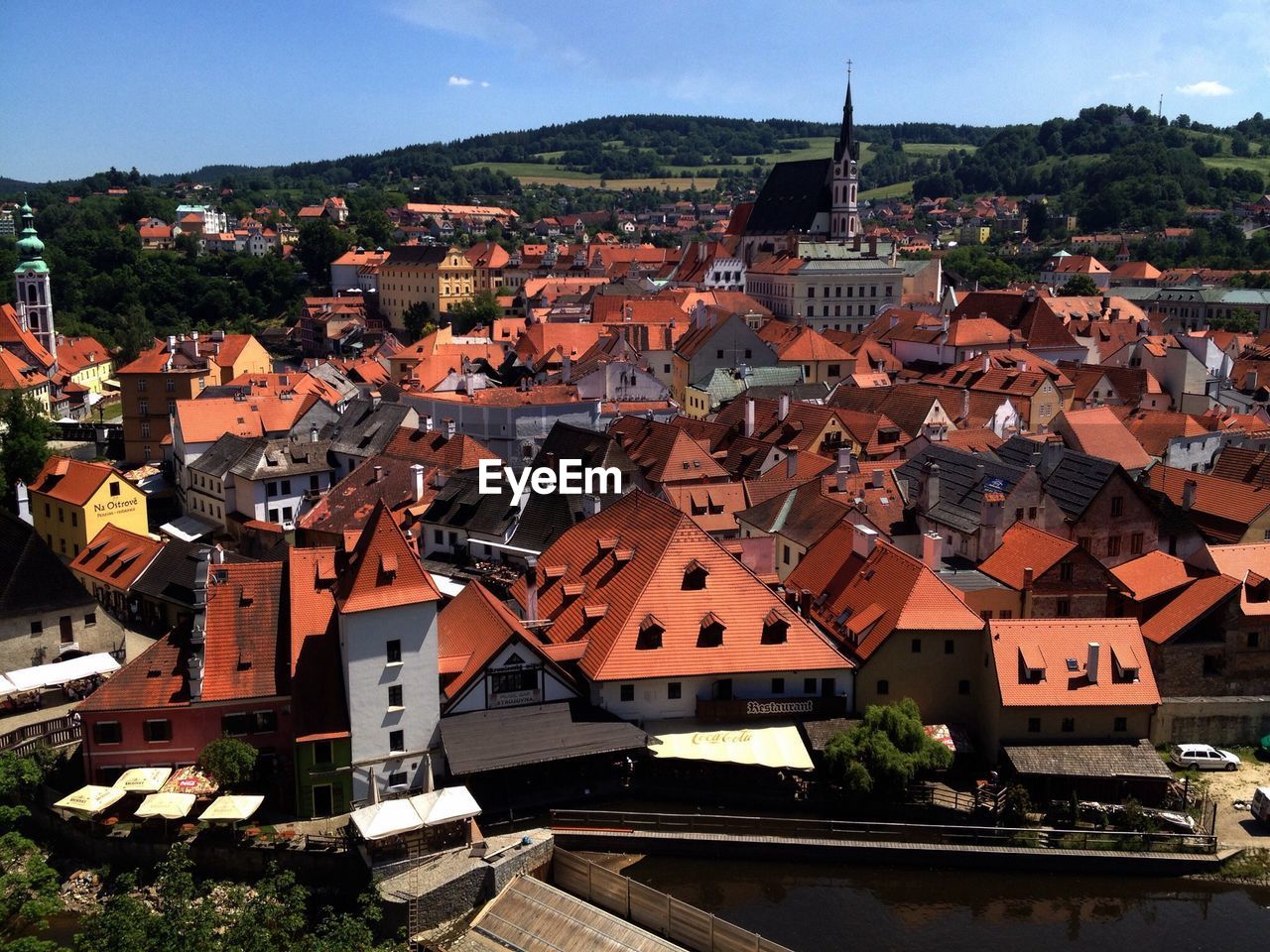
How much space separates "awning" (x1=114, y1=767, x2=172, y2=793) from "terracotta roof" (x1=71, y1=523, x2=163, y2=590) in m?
17.5

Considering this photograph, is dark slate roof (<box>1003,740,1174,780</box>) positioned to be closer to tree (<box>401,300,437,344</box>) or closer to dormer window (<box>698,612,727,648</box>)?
dormer window (<box>698,612,727,648</box>)

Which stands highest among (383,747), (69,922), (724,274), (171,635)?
(724,274)

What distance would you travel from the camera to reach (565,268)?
162500 millimetres

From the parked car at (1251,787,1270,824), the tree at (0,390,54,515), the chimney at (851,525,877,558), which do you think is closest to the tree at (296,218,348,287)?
the tree at (0,390,54,515)

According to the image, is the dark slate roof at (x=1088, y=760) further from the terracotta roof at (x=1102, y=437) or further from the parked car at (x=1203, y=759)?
the terracotta roof at (x=1102, y=437)

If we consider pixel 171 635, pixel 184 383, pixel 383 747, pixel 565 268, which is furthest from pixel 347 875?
pixel 565 268

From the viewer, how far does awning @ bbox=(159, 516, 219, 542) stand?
199 ft

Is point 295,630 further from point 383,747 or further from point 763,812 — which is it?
point 763,812

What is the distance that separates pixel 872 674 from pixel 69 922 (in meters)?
23.1

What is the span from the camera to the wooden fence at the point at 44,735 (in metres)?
36.3

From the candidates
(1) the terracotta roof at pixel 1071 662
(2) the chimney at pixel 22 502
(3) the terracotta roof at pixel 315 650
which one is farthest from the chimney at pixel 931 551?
(2) the chimney at pixel 22 502

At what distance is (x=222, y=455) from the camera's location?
61656 mm

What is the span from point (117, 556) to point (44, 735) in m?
15.5

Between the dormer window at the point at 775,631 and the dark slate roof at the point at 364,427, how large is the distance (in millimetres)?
31163
